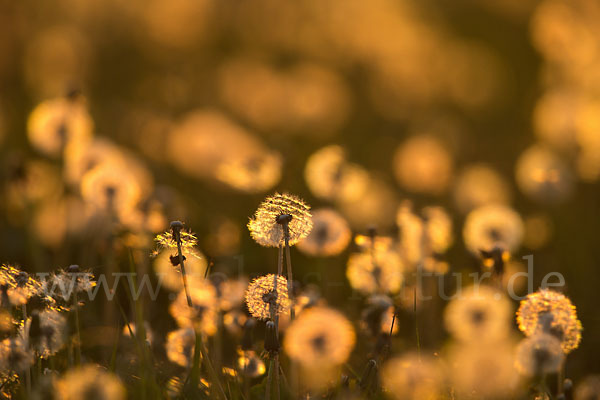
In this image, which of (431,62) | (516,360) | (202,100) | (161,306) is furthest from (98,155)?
(431,62)

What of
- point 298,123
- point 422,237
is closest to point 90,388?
point 422,237

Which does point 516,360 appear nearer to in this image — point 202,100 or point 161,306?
point 161,306

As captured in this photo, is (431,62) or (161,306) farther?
(431,62)

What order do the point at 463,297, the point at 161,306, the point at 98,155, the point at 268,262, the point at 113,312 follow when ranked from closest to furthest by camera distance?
the point at 463,297
the point at 113,312
the point at 161,306
the point at 98,155
the point at 268,262

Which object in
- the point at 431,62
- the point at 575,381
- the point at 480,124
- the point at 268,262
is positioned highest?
the point at 431,62

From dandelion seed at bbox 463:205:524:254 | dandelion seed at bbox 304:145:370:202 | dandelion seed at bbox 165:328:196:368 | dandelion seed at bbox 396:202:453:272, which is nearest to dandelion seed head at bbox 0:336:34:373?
dandelion seed at bbox 165:328:196:368

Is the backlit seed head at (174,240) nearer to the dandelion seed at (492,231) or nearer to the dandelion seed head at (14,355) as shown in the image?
the dandelion seed head at (14,355)
